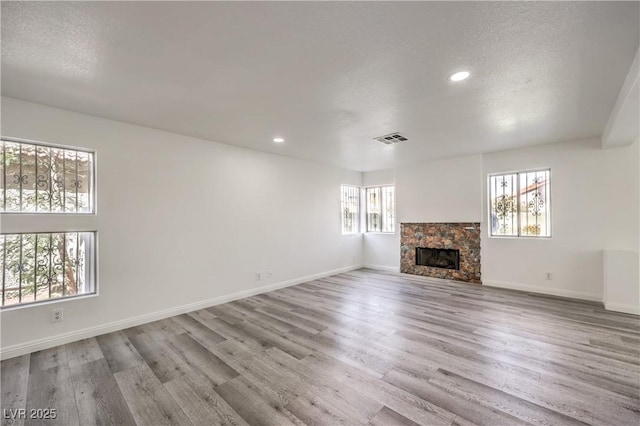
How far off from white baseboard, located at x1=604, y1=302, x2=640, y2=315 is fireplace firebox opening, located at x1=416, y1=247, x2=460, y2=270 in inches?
88.4

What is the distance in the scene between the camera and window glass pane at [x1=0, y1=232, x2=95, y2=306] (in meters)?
2.83

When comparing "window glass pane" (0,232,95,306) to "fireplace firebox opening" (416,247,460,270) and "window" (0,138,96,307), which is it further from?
"fireplace firebox opening" (416,247,460,270)

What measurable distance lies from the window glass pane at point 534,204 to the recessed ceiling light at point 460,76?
376 cm

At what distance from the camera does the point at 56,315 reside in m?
2.96

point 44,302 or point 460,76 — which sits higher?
point 460,76

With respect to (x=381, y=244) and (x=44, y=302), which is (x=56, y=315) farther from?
(x=381, y=244)

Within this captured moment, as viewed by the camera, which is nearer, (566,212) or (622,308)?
(622,308)

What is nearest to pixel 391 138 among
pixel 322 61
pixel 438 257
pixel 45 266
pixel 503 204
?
pixel 322 61

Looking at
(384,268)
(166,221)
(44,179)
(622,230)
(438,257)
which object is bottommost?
(384,268)

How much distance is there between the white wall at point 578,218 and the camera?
4.13 meters

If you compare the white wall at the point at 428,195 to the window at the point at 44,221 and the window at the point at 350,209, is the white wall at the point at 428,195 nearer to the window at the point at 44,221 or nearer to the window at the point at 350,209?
the window at the point at 350,209

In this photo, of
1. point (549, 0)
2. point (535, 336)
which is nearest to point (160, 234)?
point (549, 0)

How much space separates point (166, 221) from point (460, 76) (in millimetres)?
3946

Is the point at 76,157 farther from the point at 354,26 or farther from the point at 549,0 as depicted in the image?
the point at 549,0
